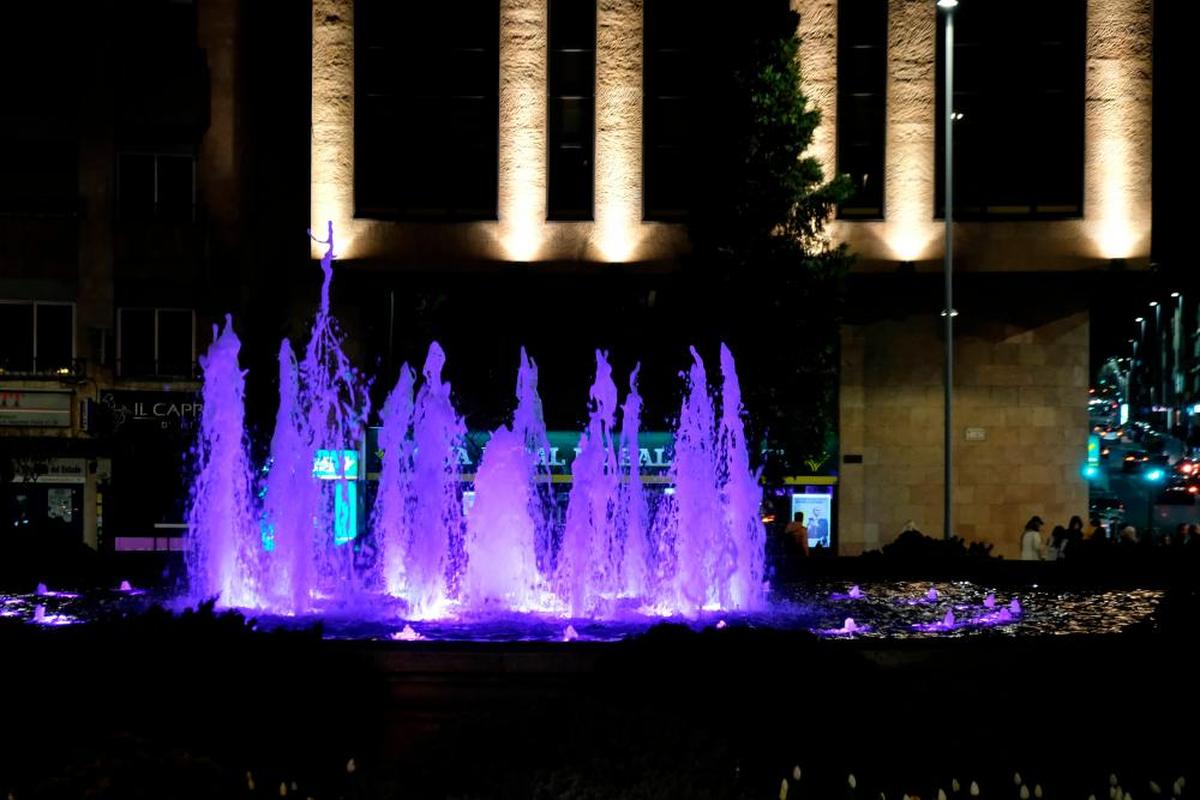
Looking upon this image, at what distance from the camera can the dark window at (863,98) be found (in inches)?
1191

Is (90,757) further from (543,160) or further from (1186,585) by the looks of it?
(543,160)

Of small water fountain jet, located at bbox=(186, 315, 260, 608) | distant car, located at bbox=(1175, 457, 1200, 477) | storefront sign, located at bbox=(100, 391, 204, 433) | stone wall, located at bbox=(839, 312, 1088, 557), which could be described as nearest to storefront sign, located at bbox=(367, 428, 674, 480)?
storefront sign, located at bbox=(100, 391, 204, 433)

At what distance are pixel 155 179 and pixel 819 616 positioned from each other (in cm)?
2234

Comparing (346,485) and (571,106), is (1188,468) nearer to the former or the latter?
(571,106)

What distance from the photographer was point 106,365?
31.8 metres

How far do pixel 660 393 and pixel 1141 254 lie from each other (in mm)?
10339

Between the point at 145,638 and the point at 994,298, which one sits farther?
the point at 994,298

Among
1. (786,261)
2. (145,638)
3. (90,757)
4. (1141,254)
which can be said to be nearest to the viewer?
(90,757)

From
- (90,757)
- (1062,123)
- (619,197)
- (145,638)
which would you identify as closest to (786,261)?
(619,197)

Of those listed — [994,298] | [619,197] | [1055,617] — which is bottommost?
[1055,617]

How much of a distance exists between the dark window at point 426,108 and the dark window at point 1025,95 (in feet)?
30.4

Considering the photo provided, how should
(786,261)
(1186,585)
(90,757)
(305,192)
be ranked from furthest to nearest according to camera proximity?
(305,192) < (786,261) < (1186,585) < (90,757)

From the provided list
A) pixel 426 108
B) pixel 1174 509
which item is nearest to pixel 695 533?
pixel 426 108

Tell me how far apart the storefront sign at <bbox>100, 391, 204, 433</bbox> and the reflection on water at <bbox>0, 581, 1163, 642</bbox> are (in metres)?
15.8
